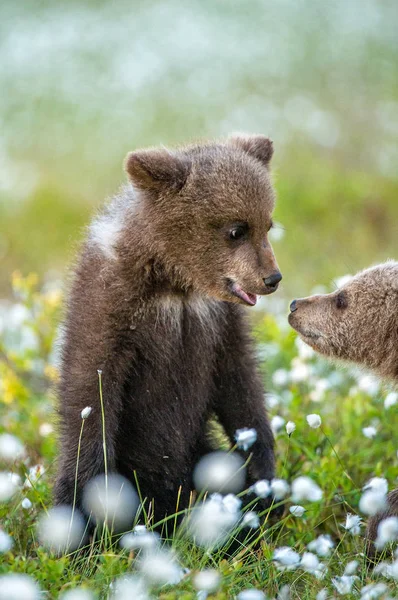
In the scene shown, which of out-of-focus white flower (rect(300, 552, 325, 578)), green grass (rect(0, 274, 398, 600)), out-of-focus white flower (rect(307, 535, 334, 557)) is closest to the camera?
out-of-focus white flower (rect(300, 552, 325, 578))

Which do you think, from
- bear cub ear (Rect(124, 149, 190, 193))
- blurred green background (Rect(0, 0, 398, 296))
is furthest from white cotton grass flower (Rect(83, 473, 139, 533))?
blurred green background (Rect(0, 0, 398, 296))

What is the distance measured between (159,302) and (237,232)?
461 millimetres

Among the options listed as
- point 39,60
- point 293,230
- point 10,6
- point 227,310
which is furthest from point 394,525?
point 10,6

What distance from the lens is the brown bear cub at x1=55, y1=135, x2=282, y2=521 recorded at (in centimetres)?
385

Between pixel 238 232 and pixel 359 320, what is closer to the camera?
pixel 238 232

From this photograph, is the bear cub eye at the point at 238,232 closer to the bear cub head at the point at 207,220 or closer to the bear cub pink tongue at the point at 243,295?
the bear cub head at the point at 207,220

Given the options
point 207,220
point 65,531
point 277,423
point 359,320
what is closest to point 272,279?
point 207,220

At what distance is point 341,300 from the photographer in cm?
432

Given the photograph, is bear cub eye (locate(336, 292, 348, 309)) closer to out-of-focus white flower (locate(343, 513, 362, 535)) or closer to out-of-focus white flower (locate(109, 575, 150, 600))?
out-of-focus white flower (locate(343, 513, 362, 535))

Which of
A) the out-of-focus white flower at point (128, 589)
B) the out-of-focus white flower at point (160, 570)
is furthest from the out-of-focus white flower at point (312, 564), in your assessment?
the out-of-focus white flower at point (128, 589)

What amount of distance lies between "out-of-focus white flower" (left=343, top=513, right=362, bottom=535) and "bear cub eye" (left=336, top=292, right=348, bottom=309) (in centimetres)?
102

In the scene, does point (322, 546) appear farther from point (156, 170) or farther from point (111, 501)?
point (156, 170)

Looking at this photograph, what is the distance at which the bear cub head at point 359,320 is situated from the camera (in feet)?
13.5

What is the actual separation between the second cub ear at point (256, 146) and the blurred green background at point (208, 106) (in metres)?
4.01
